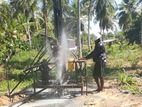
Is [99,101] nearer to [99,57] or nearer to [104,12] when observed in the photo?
[99,57]

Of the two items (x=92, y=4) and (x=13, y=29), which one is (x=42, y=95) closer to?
(x=13, y=29)

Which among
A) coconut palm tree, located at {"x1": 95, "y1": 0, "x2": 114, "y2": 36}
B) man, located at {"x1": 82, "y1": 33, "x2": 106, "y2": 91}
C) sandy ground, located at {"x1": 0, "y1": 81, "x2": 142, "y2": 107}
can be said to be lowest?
sandy ground, located at {"x1": 0, "y1": 81, "x2": 142, "y2": 107}

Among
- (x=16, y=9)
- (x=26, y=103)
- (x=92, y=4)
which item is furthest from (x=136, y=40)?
(x=26, y=103)

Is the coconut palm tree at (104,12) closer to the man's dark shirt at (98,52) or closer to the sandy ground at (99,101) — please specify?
the man's dark shirt at (98,52)

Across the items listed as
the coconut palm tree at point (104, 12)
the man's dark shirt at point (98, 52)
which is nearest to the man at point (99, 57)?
the man's dark shirt at point (98, 52)

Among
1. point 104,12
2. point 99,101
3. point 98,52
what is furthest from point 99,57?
point 104,12

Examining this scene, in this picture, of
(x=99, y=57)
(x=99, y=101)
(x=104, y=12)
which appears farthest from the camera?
(x=104, y=12)

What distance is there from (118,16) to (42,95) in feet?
246

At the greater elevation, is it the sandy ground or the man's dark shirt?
the man's dark shirt

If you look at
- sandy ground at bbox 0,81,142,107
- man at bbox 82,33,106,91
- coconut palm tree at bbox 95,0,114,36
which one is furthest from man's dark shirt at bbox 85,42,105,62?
coconut palm tree at bbox 95,0,114,36

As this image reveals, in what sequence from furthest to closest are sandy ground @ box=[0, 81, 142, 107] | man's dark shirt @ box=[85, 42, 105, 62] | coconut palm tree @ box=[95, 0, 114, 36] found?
coconut palm tree @ box=[95, 0, 114, 36] → man's dark shirt @ box=[85, 42, 105, 62] → sandy ground @ box=[0, 81, 142, 107]

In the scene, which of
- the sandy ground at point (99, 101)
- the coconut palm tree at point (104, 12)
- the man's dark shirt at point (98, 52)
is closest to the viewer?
the sandy ground at point (99, 101)

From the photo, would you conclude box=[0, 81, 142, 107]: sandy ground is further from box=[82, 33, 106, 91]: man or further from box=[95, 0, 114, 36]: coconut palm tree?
box=[95, 0, 114, 36]: coconut palm tree

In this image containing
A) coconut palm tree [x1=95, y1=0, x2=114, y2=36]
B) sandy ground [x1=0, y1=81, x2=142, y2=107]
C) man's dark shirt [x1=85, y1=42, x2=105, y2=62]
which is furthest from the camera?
coconut palm tree [x1=95, y1=0, x2=114, y2=36]
